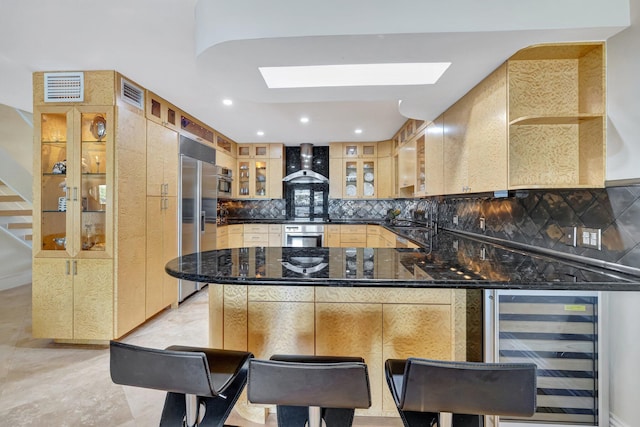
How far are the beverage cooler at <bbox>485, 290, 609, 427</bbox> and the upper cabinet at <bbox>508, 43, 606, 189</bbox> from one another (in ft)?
2.20

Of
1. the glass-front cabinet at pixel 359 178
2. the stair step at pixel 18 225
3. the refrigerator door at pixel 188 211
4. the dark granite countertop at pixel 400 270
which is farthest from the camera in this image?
the glass-front cabinet at pixel 359 178

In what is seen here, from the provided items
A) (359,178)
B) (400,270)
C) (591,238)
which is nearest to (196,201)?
(359,178)

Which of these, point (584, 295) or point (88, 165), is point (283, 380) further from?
point (88, 165)

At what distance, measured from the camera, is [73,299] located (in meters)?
2.65

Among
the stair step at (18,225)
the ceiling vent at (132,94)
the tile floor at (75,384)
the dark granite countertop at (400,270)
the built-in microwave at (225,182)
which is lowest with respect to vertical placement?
the tile floor at (75,384)

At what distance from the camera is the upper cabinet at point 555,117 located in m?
1.67

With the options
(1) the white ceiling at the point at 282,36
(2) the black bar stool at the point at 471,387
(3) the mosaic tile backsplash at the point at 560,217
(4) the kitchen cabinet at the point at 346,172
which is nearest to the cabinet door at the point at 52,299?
(1) the white ceiling at the point at 282,36

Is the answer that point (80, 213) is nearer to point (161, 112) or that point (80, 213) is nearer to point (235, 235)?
point (161, 112)

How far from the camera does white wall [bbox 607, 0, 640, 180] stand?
144 centimetres

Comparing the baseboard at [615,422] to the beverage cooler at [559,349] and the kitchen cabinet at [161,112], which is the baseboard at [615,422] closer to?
the beverage cooler at [559,349]

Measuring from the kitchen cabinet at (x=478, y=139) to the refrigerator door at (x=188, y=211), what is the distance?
3.09m

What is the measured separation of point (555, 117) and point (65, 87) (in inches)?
148

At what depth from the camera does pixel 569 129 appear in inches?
71.8

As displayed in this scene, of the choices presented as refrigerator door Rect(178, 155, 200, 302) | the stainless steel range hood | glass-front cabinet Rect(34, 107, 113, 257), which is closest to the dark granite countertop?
glass-front cabinet Rect(34, 107, 113, 257)
